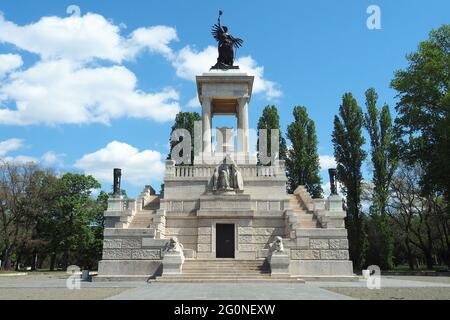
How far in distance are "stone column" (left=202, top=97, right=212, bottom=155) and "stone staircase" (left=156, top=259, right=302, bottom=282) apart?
32.3 ft

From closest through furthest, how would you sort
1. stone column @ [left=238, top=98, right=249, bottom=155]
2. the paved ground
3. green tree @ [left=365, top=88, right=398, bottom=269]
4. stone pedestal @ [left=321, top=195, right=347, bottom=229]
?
the paved ground
stone pedestal @ [left=321, top=195, right=347, bottom=229]
stone column @ [left=238, top=98, right=249, bottom=155]
green tree @ [left=365, top=88, right=398, bottom=269]

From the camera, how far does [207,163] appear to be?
101ft

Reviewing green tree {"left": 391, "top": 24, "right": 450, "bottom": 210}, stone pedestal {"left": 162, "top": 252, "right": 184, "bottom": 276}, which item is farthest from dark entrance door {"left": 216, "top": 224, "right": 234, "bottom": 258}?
green tree {"left": 391, "top": 24, "right": 450, "bottom": 210}

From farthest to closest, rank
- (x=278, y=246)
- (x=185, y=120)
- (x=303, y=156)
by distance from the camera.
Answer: (x=185, y=120) < (x=303, y=156) < (x=278, y=246)

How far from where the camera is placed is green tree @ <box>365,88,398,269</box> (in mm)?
41375

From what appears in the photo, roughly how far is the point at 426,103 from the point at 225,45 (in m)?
15.9

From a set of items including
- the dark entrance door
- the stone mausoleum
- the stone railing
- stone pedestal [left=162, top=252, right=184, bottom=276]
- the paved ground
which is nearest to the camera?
the paved ground

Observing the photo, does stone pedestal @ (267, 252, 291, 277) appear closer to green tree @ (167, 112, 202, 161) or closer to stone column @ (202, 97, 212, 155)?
stone column @ (202, 97, 212, 155)

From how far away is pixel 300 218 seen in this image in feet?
88.3

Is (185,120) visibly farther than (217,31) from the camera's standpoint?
Yes

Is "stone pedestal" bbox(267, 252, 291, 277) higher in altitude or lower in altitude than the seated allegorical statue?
lower

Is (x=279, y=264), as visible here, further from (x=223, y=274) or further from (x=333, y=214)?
(x=333, y=214)

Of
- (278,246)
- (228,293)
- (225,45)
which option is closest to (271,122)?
(225,45)
